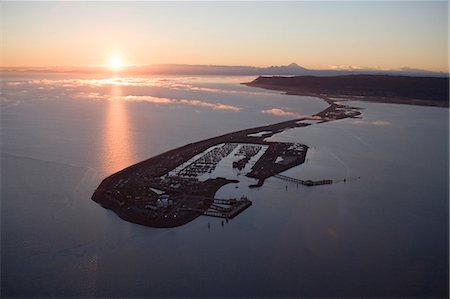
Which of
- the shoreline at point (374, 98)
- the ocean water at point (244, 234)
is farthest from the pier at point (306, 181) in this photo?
the shoreline at point (374, 98)

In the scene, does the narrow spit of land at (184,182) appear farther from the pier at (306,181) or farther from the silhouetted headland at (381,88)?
the silhouetted headland at (381,88)

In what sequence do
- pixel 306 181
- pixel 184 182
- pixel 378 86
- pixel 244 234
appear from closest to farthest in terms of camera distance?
pixel 244 234 < pixel 184 182 < pixel 306 181 < pixel 378 86

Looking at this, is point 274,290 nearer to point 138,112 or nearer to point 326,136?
point 326,136

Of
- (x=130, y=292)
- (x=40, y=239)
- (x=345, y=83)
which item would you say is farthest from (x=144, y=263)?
(x=345, y=83)

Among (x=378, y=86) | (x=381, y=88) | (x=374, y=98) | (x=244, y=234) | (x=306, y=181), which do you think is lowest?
(x=244, y=234)

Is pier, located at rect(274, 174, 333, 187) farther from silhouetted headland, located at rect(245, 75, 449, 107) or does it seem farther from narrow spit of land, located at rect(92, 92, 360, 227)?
silhouetted headland, located at rect(245, 75, 449, 107)

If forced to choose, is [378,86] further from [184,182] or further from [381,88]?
[184,182]

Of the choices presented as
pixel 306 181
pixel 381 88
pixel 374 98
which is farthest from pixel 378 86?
pixel 306 181
